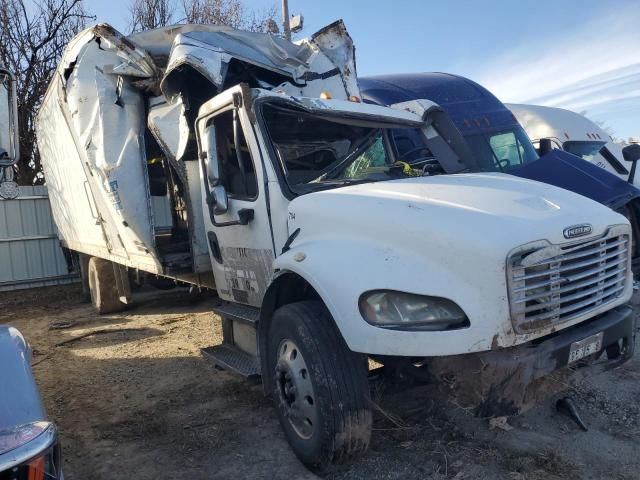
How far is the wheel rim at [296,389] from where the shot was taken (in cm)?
326

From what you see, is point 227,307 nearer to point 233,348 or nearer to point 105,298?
point 233,348

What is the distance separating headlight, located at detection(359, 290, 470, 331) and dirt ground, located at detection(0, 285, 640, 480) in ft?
1.39

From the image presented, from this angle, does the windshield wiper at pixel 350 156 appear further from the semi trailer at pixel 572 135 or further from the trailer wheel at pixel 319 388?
the semi trailer at pixel 572 135

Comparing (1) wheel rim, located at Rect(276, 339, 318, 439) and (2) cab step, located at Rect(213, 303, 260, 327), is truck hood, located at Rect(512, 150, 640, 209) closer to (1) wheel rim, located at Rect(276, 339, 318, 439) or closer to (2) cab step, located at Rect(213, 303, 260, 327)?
(2) cab step, located at Rect(213, 303, 260, 327)

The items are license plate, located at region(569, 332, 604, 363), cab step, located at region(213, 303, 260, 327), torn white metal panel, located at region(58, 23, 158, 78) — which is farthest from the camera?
torn white metal panel, located at region(58, 23, 158, 78)

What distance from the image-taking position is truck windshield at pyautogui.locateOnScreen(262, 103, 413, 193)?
3.98 metres

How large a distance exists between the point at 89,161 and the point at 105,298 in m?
3.01

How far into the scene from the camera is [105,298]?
855cm

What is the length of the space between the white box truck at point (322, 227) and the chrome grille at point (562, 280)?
1cm

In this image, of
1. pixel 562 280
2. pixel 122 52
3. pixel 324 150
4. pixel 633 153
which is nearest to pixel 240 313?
pixel 324 150

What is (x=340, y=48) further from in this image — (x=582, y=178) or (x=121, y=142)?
(x=582, y=178)

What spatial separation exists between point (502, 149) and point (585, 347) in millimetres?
5714

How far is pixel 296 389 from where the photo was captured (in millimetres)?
3334

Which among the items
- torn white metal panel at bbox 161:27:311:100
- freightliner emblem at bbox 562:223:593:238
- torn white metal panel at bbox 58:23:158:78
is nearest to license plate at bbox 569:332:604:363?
freightliner emblem at bbox 562:223:593:238
